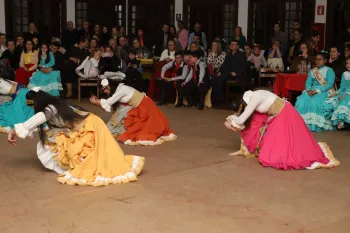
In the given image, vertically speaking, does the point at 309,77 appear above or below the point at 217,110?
above

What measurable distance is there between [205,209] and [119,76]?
3250mm

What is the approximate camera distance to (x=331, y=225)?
152 inches

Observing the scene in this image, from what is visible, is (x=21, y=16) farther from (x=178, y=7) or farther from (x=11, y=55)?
A: (x=178, y=7)

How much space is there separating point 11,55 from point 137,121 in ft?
16.1

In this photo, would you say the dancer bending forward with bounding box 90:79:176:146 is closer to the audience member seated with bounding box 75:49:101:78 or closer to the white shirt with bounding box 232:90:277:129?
the white shirt with bounding box 232:90:277:129

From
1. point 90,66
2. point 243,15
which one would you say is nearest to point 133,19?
point 243,15

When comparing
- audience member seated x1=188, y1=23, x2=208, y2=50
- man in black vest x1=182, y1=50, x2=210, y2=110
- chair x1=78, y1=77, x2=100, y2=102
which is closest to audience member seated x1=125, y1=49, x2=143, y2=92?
chair x1=78, y1=77, x2=100, y2=102

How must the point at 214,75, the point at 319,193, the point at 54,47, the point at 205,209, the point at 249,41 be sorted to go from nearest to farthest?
1. the point at 205,209
2. the point at 319,193
3. the point at 214,75
4. the point at 54,47
5. the point at 249,41

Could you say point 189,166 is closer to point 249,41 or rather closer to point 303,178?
point 303,178

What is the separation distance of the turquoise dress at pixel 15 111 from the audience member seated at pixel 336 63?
4.13m

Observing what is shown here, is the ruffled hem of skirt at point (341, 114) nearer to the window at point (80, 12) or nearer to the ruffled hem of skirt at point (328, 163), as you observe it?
the ruffled hem of skirt at point (328, 163)

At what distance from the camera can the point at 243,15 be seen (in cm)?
1260

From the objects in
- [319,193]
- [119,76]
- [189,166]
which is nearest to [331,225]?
[319,193]

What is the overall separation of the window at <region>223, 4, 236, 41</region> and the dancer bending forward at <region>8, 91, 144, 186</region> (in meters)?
8.42
